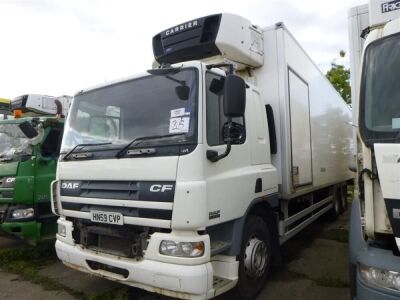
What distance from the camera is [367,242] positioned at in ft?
8.59

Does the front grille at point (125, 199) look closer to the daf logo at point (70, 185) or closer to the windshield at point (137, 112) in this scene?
the daf logo at point (70, 185)

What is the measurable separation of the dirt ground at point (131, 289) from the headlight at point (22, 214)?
675 millimetres

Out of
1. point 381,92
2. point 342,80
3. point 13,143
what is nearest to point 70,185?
point 13,143

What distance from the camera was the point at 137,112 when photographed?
3.38 metres

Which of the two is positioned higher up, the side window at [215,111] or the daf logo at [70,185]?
the side window at [215,111]

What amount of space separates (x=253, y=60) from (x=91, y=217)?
258 centimetres

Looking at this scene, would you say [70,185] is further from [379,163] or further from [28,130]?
[379,163]

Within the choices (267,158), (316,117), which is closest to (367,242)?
(267,158)

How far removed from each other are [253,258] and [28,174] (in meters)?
3.40

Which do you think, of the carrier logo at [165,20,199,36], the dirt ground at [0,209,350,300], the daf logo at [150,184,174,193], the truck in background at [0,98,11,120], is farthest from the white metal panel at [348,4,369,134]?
the truck in background at [0,98,11,120]

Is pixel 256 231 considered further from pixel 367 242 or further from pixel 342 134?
pixel 342 134

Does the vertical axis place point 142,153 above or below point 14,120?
below

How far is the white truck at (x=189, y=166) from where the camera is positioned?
2922 mm

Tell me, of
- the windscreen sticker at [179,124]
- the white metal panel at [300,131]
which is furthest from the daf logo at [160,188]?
the white metal panel at [300,131]
